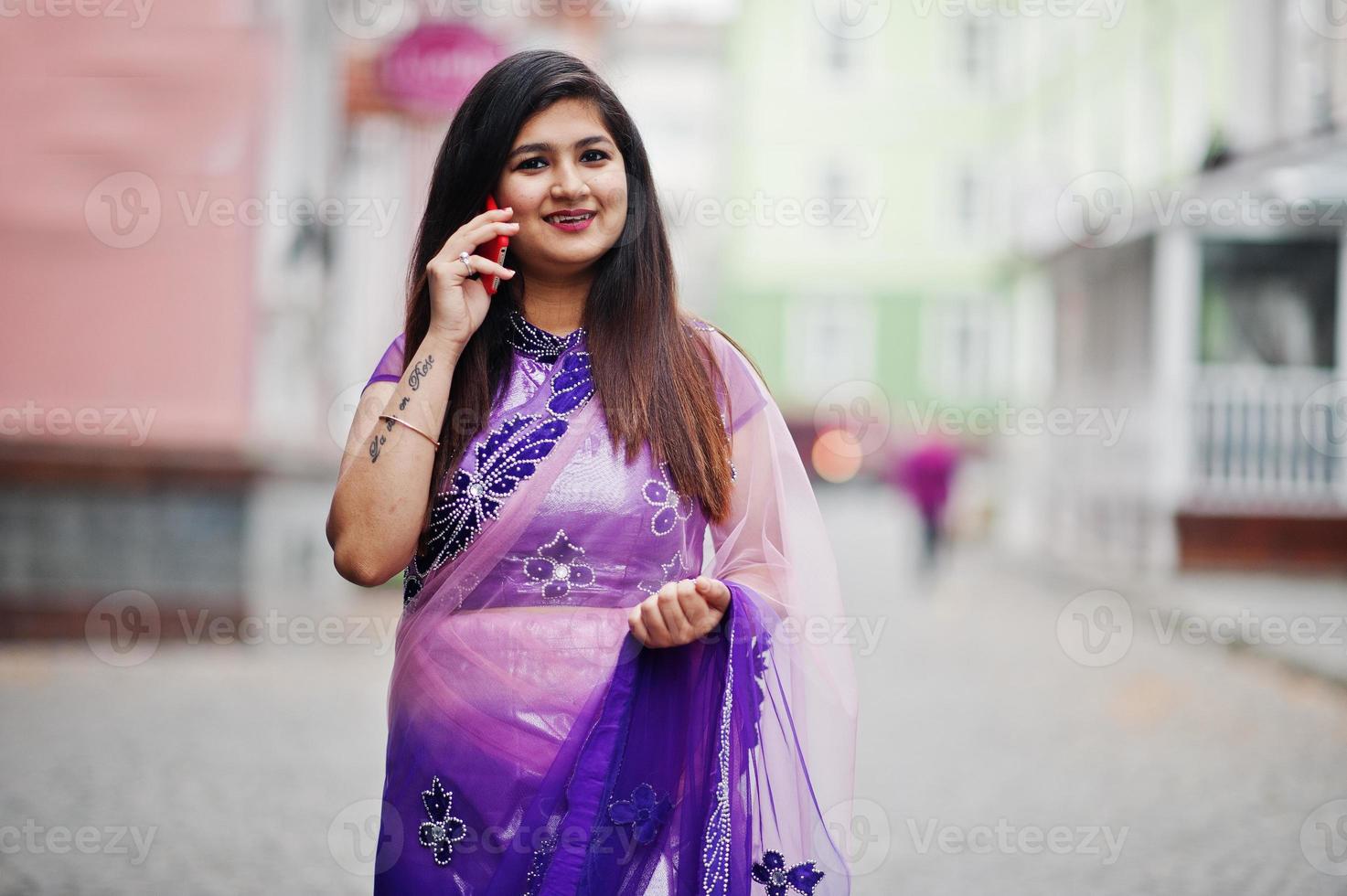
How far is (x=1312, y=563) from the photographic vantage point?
609 inches

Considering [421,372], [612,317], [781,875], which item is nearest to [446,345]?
[421,372]

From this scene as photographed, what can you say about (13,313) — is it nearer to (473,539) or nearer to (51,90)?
(51,90)

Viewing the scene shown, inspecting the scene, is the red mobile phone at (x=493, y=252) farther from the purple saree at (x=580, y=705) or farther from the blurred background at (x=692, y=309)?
the blurred background at (x=692, y=309)

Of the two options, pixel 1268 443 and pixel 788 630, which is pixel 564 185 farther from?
pixel 1268 443

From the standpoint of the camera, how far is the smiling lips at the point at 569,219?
2373 mm

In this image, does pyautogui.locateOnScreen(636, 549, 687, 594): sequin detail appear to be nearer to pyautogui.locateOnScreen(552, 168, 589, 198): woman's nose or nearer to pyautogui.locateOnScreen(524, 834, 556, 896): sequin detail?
pyautogui.locateOnScreen(524, 834, 556, 896): sequin detail

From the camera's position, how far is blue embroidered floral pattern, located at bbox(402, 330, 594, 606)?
7.66 ft

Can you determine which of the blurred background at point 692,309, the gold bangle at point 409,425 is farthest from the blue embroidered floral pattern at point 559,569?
the blurred background at point 692,309

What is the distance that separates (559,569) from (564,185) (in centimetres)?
59

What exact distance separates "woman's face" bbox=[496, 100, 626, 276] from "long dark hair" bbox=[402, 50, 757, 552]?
2cm

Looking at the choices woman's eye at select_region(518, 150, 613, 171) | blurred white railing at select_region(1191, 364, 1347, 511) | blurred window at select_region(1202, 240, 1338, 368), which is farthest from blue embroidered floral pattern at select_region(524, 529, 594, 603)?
blurred window at select_region(1202, 240, 1338, 368)

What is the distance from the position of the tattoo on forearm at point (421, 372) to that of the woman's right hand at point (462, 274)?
4cm

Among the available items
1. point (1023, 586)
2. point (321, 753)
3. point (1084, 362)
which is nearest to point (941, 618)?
point (1023, 586)

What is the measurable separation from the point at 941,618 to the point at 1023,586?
142 inches
